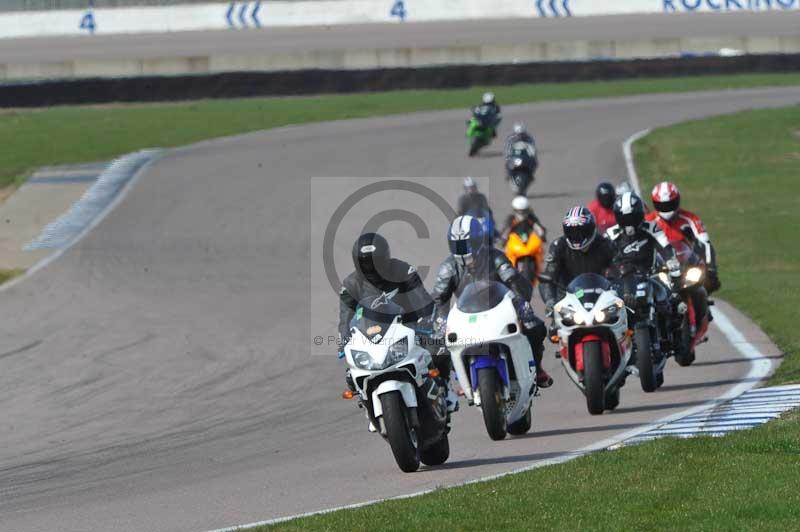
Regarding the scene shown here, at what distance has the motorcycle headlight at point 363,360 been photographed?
1003cm

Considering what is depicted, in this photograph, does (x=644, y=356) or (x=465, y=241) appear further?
(x=644, y=356)

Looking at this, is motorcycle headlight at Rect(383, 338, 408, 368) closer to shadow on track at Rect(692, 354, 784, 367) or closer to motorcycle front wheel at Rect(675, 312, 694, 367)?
motorcycle front wheel at Rect(675, 312, 694, 367)

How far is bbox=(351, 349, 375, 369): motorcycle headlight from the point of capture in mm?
10031

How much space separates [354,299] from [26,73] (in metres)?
38.7

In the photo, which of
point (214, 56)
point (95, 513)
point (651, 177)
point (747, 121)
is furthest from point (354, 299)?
point (214, 56)

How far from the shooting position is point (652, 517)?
8.10m

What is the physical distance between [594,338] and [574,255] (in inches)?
46.4

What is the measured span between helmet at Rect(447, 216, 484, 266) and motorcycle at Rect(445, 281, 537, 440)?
31 cm

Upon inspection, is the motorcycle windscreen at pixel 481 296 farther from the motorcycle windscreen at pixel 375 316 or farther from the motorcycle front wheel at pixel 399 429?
the motorcycle front wheel at pixel 399 429

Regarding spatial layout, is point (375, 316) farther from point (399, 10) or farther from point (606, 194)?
point (399, 10)

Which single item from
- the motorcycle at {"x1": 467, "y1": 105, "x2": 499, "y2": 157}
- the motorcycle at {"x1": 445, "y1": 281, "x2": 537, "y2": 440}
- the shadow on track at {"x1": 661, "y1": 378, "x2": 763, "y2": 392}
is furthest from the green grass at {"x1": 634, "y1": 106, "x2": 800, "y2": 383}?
the motorcycle at {"x1": 445, "y1": 281, "x2": 537, "y2": 440}

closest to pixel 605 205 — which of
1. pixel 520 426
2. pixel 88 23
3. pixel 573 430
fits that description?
pixel 573 430

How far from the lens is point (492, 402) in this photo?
36.5 feet

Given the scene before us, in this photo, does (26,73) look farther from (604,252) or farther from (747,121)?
(604,252)
